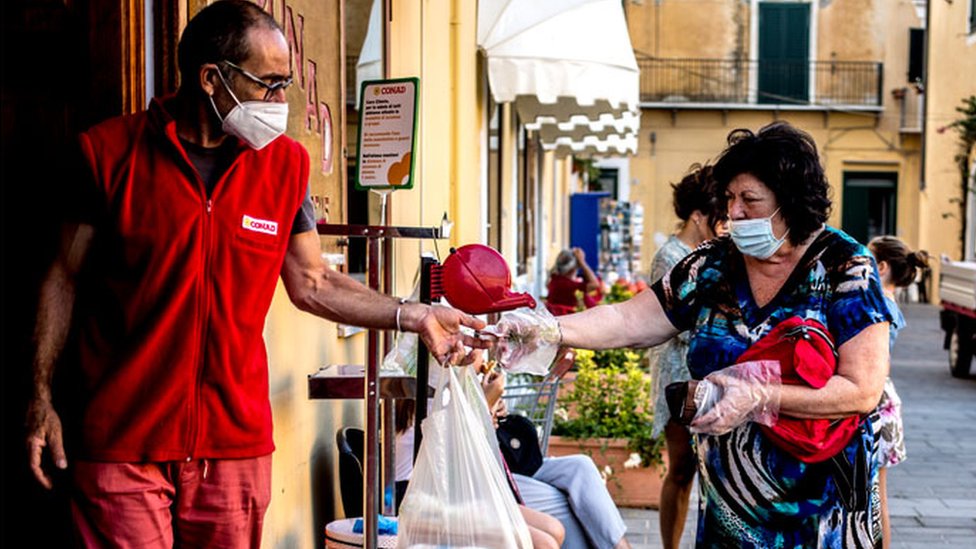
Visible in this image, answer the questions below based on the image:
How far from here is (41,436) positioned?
2574 mm

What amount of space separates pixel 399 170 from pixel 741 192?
106cm

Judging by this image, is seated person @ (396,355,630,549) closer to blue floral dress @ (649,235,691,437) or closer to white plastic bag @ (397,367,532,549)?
blue floral dress @ (649,235,691,437)

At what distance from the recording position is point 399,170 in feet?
12.6

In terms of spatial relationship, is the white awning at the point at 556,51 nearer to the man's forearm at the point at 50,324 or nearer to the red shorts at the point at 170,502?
the red shorts at the point at 170,502

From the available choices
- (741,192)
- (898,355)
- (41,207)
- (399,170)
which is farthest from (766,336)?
(898,355)

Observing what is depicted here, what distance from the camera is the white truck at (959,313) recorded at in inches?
568

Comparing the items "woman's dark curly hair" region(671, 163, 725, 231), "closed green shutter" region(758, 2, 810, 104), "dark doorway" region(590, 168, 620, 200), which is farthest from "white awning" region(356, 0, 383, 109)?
"closed green shutter" region(758, 2, 810, 104)

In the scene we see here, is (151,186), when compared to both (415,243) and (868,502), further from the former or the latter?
(415,243)

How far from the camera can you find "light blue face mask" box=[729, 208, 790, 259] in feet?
10.7

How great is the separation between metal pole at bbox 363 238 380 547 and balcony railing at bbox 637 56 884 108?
3131 cm

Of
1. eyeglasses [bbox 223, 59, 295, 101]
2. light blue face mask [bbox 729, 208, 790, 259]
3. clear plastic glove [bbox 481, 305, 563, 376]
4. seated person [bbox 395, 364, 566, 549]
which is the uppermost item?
eyeglasses [bbox 223, 59, 295, 101]

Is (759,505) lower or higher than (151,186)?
lower

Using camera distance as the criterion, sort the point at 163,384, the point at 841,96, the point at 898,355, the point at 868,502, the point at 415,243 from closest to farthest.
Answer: the point at 163,384 → the point at 868,502 → the point at 415,243 → the point at 898,355 → the point at 841,96

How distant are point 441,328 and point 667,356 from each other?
2.63 meters
